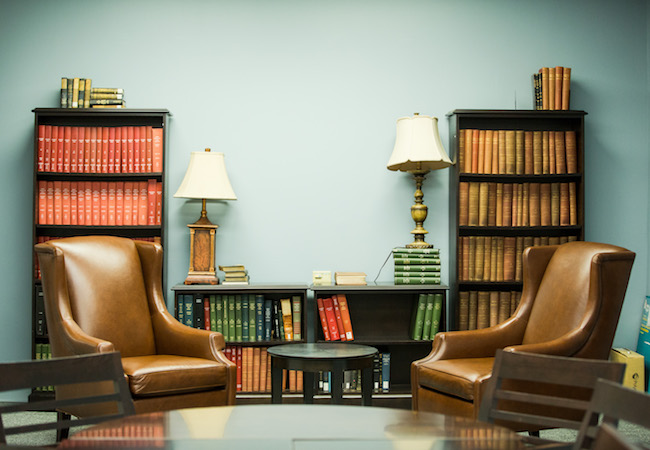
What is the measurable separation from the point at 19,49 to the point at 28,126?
0.53 m

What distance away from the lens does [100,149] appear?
163 inches

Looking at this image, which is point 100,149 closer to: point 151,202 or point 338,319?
point 151,202

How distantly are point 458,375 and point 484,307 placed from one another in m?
1.31

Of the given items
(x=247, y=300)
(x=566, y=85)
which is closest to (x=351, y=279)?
(x=247, y=300)

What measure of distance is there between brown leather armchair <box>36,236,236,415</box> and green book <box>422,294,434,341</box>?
143 cm

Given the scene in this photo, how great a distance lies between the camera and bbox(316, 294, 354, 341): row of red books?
4062 millimetres

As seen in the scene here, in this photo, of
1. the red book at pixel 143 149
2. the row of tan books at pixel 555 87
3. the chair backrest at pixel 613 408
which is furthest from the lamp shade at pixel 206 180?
the chair backrest at pixel 613 408

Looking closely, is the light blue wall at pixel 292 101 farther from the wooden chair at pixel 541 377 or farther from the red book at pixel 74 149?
the wooden chair at pixel 541 377

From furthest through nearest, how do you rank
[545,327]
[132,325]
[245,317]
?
1. [245,317]
2. [132,325]
3. [545,327]

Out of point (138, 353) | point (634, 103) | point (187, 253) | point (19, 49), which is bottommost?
point (138, 353)

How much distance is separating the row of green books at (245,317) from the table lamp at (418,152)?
2.97 ft

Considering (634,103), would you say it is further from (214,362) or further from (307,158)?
(214,362)

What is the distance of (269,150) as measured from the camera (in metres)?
4.39

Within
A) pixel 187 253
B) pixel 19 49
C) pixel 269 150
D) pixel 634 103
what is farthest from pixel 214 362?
pixel 634 103
